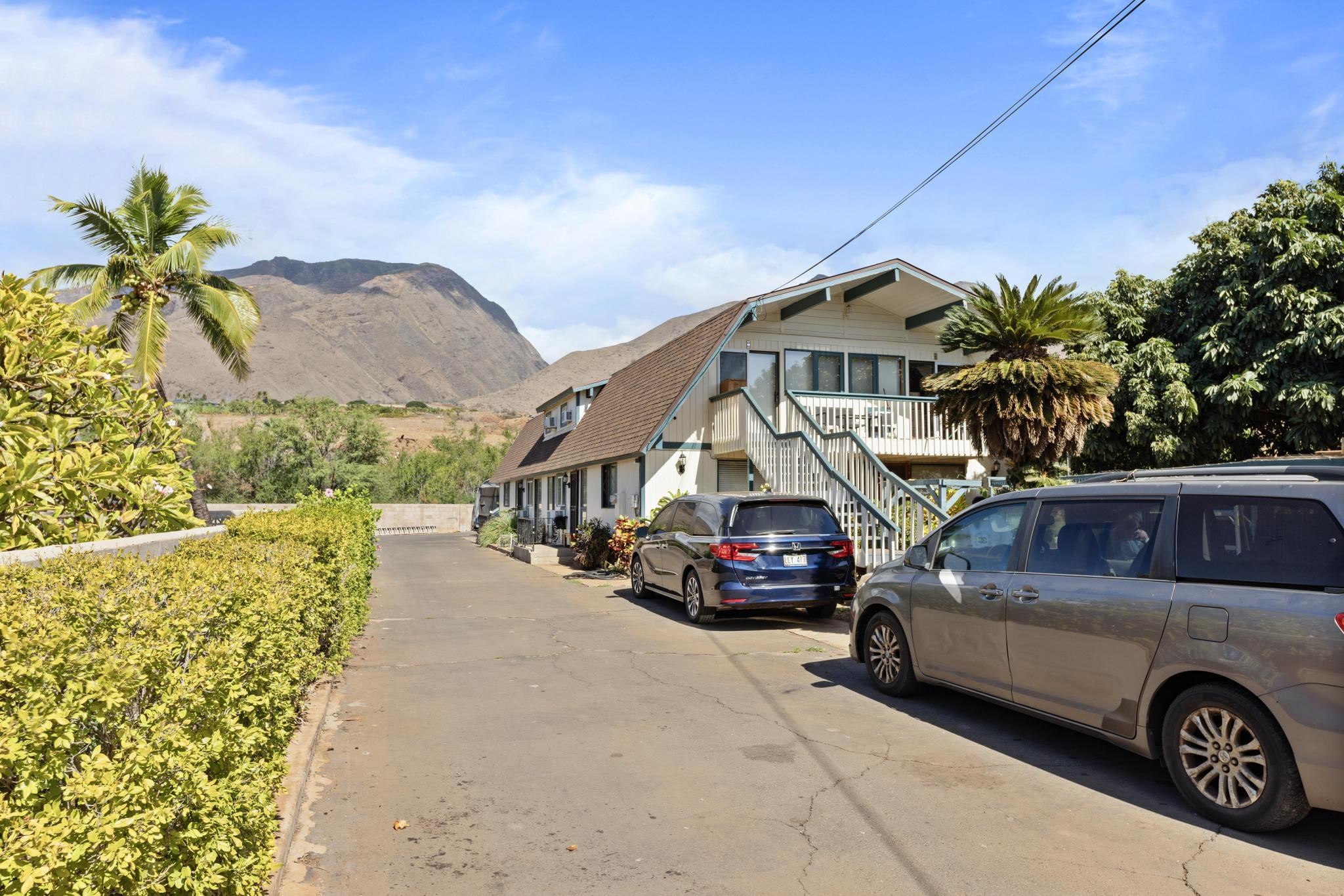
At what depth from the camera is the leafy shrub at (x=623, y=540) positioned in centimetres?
1930

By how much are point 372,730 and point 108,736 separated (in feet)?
13.4

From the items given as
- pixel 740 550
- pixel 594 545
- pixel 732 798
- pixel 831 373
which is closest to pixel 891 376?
pixel 831 373

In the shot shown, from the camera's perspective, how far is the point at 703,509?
12227mm

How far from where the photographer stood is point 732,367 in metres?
20.5

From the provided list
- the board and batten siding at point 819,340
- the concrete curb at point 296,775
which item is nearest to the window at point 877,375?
the board and batten siding at point 819,340

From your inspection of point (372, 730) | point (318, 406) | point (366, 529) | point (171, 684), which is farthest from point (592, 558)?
point (318, 406)

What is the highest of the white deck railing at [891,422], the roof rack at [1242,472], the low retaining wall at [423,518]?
the white deck railing at [891,422]

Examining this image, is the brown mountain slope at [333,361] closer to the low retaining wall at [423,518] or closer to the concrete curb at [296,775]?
the low retaining wall at [423,518]

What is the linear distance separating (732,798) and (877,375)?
57.8 ft

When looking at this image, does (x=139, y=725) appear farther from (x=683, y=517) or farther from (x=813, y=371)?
(x=813, y=371)

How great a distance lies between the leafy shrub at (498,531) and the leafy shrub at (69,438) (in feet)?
74.4

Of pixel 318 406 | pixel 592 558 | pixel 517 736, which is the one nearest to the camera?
pixel 517 736

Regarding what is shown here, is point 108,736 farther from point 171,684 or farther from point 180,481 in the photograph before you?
point 180,481

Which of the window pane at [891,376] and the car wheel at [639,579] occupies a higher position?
the window pane at [891,376]
